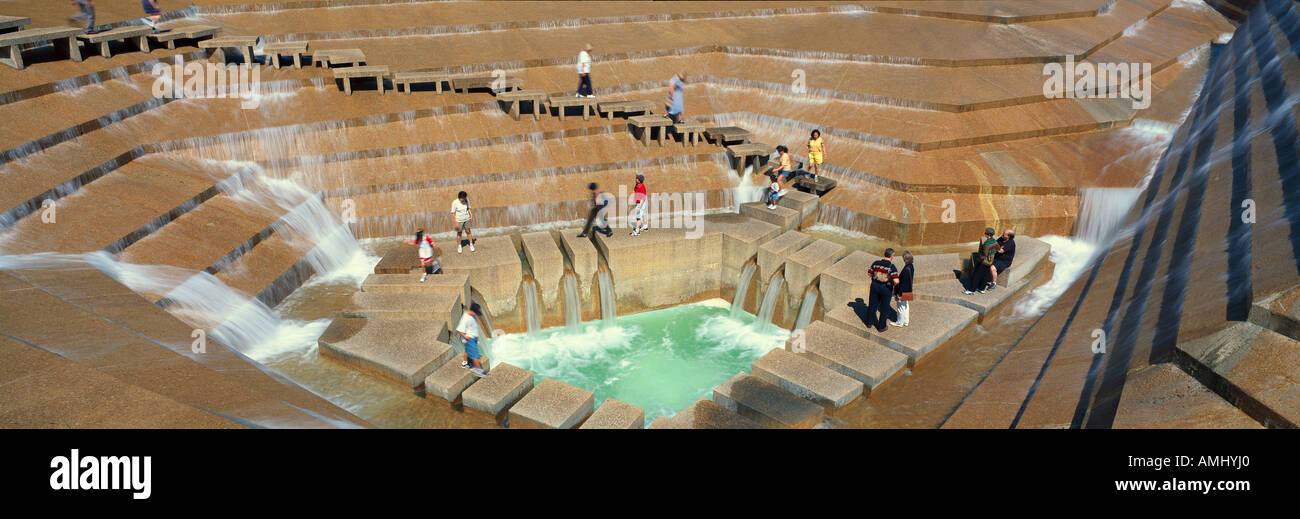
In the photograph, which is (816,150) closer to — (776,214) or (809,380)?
(776,214)

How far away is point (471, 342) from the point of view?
11.0 meters

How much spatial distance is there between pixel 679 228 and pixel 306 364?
24.4 feet

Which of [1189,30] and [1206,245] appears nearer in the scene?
[1206,245]

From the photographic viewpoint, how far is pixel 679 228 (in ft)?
51.9

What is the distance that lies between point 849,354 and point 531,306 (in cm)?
615

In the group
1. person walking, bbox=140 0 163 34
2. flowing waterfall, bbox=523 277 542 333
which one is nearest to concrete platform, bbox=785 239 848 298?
flowing waterfall, bbox=523 277 542 333

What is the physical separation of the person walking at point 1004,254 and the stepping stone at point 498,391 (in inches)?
300

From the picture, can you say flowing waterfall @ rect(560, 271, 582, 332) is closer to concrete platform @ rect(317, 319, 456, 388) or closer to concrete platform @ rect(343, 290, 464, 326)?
concrete platform @ rect(343, 290, 464, 326)

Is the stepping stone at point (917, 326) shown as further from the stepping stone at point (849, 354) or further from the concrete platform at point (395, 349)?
the concrete platform at point (395, 349)

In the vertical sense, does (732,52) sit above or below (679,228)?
above

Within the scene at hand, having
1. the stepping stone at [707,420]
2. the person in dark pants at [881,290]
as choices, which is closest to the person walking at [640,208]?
the person in dark pants at [881,290]

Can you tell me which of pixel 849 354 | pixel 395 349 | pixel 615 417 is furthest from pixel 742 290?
pixel 395 349
